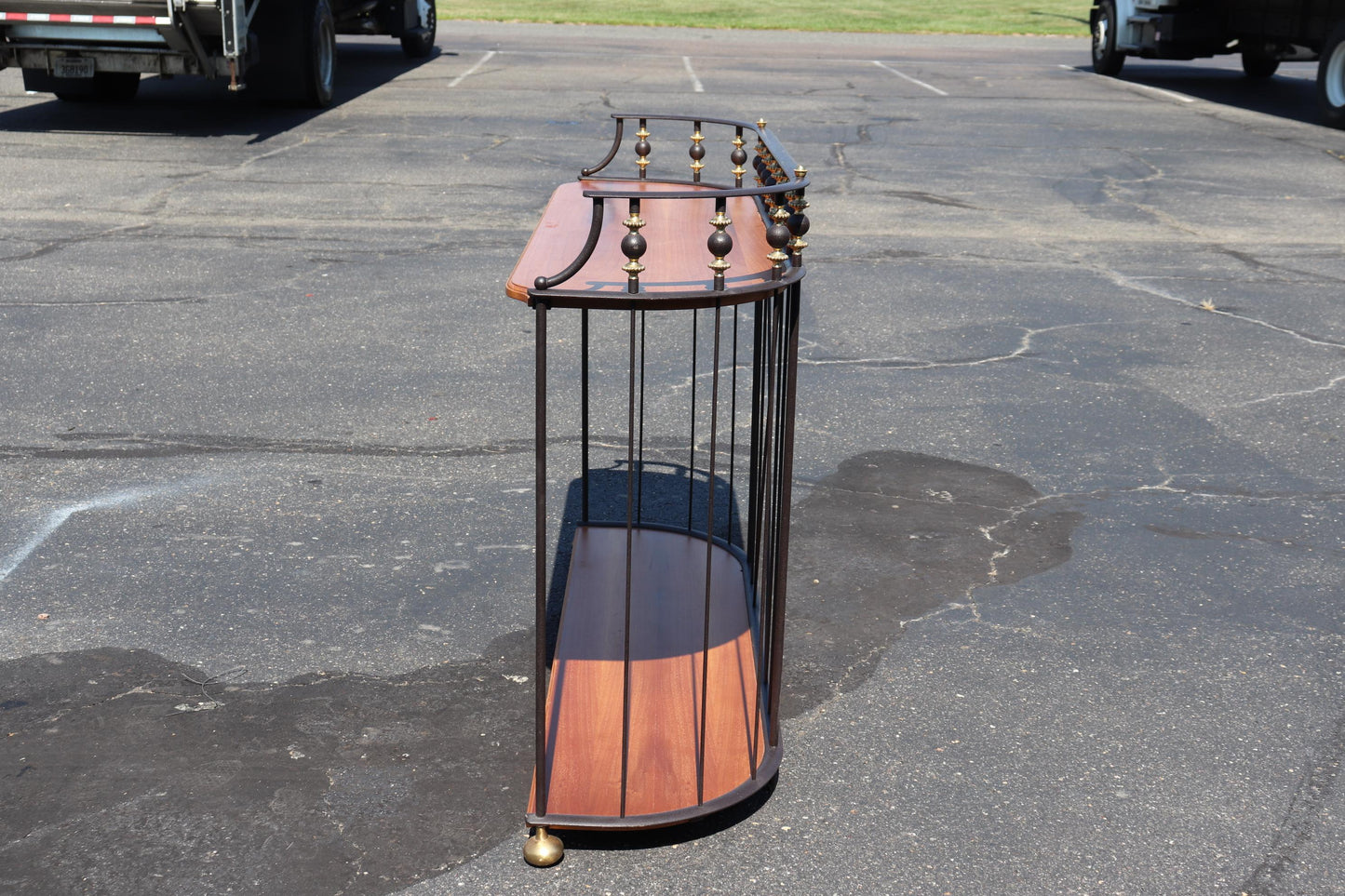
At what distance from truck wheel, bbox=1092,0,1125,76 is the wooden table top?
17929 mm

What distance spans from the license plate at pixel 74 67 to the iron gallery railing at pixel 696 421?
856 cm

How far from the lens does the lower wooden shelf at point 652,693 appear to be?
3100 millimetres

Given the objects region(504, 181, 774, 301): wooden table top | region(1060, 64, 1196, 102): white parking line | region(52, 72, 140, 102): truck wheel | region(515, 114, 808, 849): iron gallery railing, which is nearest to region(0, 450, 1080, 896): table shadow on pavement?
region(515, 114, 808, 849): iron gallery railing

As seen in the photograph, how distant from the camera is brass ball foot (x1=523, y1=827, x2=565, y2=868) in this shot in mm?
2947

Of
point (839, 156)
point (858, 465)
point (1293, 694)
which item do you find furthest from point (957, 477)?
point (839, 156)

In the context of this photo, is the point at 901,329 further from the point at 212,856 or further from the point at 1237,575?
the point at 212,856

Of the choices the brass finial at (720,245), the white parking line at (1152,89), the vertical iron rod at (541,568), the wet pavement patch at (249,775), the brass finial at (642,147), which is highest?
the white parking line at (1152,89)

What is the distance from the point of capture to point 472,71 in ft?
62.8

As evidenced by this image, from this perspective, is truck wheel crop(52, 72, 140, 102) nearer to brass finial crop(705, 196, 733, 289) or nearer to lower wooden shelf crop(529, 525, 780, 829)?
lower wooden shelf crop(529, 525, 780, 829)

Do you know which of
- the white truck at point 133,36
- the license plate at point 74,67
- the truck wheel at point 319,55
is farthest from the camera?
the truck wheel at point 319,55

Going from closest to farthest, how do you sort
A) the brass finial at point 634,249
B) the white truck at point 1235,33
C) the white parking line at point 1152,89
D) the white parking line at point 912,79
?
the brass finial at point 634,249, the white truck at point 1235,33, the white parking line at point 1152,89, the white parking line at point 912,79

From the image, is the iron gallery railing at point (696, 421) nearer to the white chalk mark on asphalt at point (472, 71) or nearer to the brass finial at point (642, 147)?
the brass finial at point (642, 147)

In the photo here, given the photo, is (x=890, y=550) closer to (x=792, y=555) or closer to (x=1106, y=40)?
(x=792, y=555)

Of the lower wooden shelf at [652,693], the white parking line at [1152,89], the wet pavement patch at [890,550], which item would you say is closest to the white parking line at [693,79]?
A: the white parking line at [1152,89]
